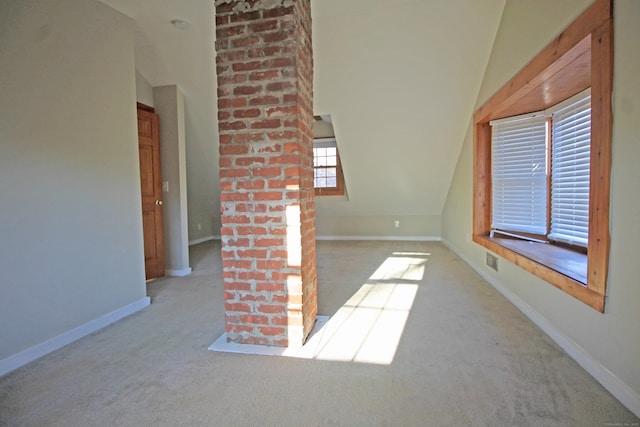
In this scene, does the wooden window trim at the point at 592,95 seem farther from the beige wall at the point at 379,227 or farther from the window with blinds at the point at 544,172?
the beige wall at the point at 379,227

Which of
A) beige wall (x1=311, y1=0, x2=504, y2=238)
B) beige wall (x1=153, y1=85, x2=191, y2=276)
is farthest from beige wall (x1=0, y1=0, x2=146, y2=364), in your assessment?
beige wall (x1=311, y1=0, x2=504, y2=238)

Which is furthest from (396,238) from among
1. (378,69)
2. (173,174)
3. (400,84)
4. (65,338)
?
(65,338)

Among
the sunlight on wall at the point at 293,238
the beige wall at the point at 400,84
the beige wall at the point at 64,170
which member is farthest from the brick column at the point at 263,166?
the beige wall at the point at 400,84

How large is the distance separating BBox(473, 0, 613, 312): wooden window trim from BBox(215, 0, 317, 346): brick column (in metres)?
1.65

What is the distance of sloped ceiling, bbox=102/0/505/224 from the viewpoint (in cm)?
298

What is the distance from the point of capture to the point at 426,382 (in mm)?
1663

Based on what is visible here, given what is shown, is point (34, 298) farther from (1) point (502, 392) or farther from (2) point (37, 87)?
(1) point (502, 392)

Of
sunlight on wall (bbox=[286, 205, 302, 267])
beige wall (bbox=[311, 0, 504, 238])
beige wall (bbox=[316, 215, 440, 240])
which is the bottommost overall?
beige wall (bbox=[316, 215, 440, 240])

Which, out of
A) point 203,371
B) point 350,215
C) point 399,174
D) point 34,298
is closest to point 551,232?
point 399,174

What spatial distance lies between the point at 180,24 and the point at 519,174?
3769 millimetres

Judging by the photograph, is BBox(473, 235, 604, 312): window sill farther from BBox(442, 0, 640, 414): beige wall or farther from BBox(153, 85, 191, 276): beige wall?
BBox(153, 85, 191, 276): beige wall

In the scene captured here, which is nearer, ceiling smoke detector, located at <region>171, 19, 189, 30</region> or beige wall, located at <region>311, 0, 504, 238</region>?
ceiling smoke detector, located at <region>171, 19, 189, 30</region>

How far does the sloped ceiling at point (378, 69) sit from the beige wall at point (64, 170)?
1.80ft

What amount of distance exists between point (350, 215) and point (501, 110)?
3722 mm
